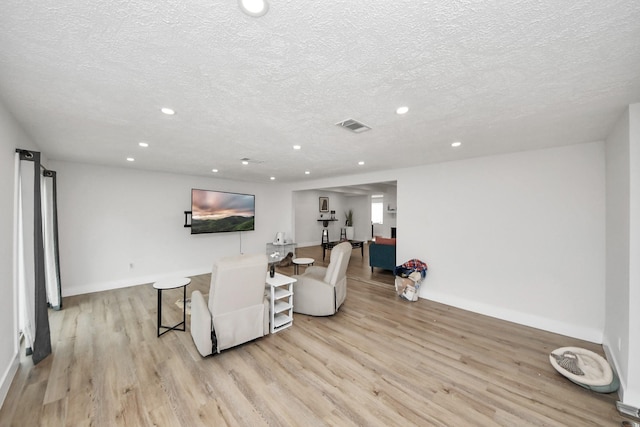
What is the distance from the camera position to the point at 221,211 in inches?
243

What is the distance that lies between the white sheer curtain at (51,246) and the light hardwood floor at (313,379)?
62 cm

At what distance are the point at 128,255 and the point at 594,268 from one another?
25.2ft

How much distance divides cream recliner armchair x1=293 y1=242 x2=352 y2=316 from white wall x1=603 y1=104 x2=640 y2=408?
9.03 ft

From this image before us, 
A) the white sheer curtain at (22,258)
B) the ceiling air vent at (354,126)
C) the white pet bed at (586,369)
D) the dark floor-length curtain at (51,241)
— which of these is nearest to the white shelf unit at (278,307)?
the ceiling air vent at (354,126)

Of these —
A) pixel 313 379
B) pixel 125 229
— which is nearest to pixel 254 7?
pixel 313 379

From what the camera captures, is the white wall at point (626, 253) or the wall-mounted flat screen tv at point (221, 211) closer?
the white wall at point (626, 253)

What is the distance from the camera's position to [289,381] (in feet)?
7.34

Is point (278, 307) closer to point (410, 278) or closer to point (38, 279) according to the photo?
point (410, 278)

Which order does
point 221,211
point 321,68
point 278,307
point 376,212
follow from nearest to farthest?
1. point 321,68
2. point 278,307
3. point 221,211
4. point 376,212

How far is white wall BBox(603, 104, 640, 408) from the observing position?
1.95m

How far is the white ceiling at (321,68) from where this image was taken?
3.59 ft

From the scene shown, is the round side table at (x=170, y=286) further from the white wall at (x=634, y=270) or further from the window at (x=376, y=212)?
the window at (x=376, y=212)

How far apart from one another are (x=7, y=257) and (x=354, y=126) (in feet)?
11.2

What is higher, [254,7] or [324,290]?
[254,7]
